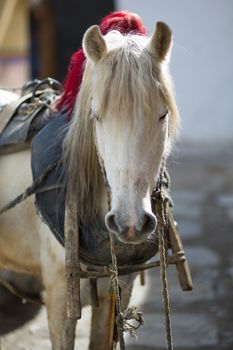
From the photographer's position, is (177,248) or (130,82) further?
(177,248)

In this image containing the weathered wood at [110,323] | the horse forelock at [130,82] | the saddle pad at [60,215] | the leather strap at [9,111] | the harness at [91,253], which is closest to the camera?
the horse forelock at [130,82]

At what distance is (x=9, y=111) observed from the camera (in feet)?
10.3

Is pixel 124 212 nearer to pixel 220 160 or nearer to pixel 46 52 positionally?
pixel 220 160

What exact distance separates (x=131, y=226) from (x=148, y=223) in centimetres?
6

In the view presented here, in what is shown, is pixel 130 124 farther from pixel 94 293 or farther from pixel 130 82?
pixel 94 293

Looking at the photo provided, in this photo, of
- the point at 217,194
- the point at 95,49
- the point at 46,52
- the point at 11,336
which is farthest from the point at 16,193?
the point at 46,52

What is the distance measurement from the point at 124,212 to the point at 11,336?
1962 millimetres

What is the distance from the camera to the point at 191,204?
655 cm

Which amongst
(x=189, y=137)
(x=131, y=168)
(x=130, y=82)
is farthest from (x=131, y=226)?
(x=189, y=137)

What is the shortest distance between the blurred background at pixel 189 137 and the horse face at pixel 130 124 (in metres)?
0.90

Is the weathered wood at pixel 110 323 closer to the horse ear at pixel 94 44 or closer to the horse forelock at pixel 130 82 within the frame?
the horse forelock at pixel 130 82

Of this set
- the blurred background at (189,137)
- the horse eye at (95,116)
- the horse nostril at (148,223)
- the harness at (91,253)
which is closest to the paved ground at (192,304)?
the blurred background at (189,137)

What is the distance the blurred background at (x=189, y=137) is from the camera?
3918 mm

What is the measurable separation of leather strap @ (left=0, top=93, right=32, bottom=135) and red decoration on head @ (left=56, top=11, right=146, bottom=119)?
1.00 ft
